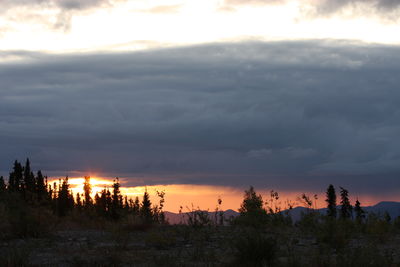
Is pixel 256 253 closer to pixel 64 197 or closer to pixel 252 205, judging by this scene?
Answer: pixel 252 205

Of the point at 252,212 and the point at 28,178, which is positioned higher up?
the point at 28,178

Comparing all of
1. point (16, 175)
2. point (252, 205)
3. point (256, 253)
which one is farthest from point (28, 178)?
point (256, 253)

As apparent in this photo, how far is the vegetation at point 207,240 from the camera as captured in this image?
1928cm

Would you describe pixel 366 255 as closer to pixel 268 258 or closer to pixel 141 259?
pixel 268 258

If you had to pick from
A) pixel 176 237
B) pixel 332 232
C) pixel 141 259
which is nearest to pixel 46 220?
pixel 176 237

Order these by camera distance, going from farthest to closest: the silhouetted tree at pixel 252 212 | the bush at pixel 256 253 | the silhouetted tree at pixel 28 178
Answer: the silhouetted tree at pixel 28 178 → the silhouetted tree at pixel 252 212 → the bush at pixel 256 253

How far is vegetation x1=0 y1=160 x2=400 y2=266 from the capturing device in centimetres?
1928

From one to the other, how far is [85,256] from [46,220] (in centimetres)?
835

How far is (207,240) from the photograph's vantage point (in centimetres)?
2669

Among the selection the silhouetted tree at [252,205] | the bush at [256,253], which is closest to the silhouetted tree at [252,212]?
the silhouetted tree at [252,205]

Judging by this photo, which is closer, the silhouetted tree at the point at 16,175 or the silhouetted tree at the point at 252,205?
the silhouetted tree at the point at 252,205

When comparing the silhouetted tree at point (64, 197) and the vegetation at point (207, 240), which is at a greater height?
the silhouetted tree at point (64, 197)

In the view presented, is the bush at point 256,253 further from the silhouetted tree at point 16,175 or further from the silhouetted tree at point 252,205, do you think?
the silhouetted tree at point 16,175

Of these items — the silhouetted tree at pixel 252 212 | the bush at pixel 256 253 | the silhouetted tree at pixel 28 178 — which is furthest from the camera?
the silhouetted tree at pixel 28 178
